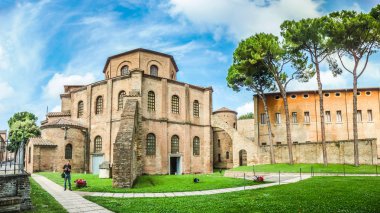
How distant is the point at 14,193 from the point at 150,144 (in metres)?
19.8

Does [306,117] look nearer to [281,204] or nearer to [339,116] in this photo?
[339,116]

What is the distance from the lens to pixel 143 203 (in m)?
12.1

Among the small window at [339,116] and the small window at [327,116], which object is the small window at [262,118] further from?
the small window at [339,116]

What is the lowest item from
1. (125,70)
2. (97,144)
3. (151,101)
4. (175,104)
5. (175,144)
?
(175,144)

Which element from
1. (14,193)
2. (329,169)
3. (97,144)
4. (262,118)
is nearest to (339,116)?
(262,118)

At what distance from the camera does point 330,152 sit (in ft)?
99.3

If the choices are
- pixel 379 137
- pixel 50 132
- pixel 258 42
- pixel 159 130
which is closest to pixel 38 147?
pixel 50 132

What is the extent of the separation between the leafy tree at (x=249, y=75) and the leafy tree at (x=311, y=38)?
161 inches

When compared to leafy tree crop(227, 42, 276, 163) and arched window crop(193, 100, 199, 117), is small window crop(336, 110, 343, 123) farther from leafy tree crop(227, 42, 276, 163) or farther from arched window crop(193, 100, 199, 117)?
arched window crop(193, 100, 199, 117)

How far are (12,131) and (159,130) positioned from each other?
125 ft

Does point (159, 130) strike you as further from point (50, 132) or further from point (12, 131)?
point (12, 131)

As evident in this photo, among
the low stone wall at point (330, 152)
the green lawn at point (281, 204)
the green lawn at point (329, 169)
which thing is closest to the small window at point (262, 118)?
the low stone wall at point (330, 152)

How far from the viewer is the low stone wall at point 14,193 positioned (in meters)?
9.36

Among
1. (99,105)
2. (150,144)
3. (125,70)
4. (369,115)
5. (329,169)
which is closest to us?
(329,169)
